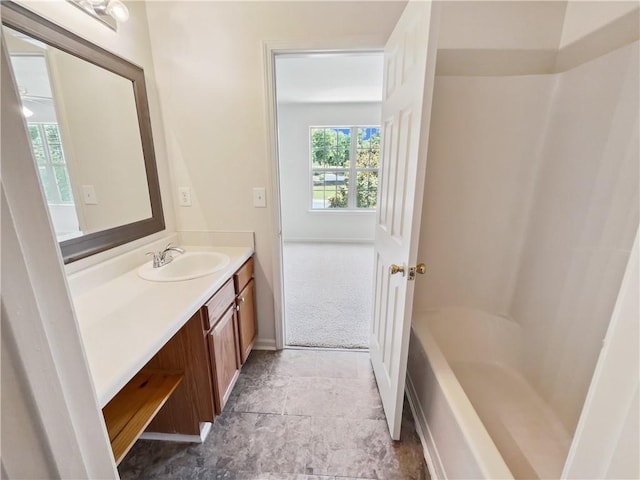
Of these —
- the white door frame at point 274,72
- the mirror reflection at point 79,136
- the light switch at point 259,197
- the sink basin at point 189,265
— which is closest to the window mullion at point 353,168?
the white door frame at point 274,72

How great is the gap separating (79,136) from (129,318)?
2.78 ft

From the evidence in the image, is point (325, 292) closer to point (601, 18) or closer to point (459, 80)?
point (459, 80)

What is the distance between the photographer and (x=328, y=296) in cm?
300

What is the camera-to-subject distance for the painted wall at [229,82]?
1.54 metres

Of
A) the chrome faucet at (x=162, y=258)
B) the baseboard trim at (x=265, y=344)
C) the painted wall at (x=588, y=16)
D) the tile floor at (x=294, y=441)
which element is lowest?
the tile floor at (x=294, y=441)

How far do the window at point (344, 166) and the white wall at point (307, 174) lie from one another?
128mm

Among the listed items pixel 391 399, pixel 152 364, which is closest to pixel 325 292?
pixel 391 399

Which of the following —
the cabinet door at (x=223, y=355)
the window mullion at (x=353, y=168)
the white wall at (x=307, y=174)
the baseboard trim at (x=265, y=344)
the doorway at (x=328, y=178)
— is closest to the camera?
the cabinet door at (x=223, y=355)

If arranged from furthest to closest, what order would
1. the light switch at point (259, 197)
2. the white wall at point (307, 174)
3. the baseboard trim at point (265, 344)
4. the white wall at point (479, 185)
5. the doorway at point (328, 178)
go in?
1. the white wall at point (307, 174)
2. the doorway at point (328, 178)
3. the baseboard trim at point (265, 344)
4. the light switch at point (259, 197)
5. the white wall at point (479, 185)

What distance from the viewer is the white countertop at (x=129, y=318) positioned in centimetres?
79

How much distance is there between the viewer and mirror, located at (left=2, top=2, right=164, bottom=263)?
3.43 feet

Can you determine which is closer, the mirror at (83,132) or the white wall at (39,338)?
the white wall at (39,338)

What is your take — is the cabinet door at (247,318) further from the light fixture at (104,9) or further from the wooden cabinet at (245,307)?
the light fixture at (104,9)

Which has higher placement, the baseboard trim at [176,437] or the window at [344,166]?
the window at [344,166]
